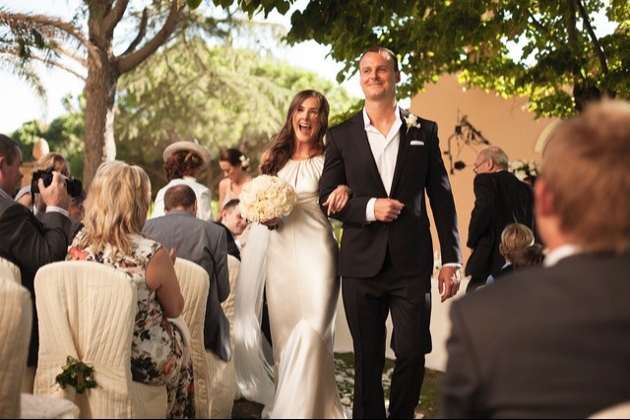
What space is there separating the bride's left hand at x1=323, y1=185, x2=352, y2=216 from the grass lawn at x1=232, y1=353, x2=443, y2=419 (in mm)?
2612

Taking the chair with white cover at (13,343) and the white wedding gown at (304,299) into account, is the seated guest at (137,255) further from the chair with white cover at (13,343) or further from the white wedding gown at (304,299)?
the chair with white cover at (13,343)

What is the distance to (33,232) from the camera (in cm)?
550

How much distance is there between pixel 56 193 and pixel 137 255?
4.04 feet

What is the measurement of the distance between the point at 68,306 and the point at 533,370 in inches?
113

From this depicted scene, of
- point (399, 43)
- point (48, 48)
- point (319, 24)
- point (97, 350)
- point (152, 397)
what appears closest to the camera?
point (97, 350)

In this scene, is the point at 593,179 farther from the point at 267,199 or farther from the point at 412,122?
the point at 267,199

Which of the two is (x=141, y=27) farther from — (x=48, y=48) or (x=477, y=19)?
(x=477, y=19)

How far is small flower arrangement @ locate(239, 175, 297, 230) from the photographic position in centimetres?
593

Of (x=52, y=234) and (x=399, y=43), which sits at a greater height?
(x=399, y=43)

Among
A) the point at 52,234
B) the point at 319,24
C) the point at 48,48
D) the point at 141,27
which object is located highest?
the point at 141,27

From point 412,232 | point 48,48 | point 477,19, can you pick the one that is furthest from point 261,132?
point 412,232

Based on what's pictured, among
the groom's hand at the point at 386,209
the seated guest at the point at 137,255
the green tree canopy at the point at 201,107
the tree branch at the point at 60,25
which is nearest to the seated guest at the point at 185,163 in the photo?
the groom's hand at the point at 386,209

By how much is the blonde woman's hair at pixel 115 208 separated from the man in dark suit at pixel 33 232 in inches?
19.9

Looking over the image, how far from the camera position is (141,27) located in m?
19.7
